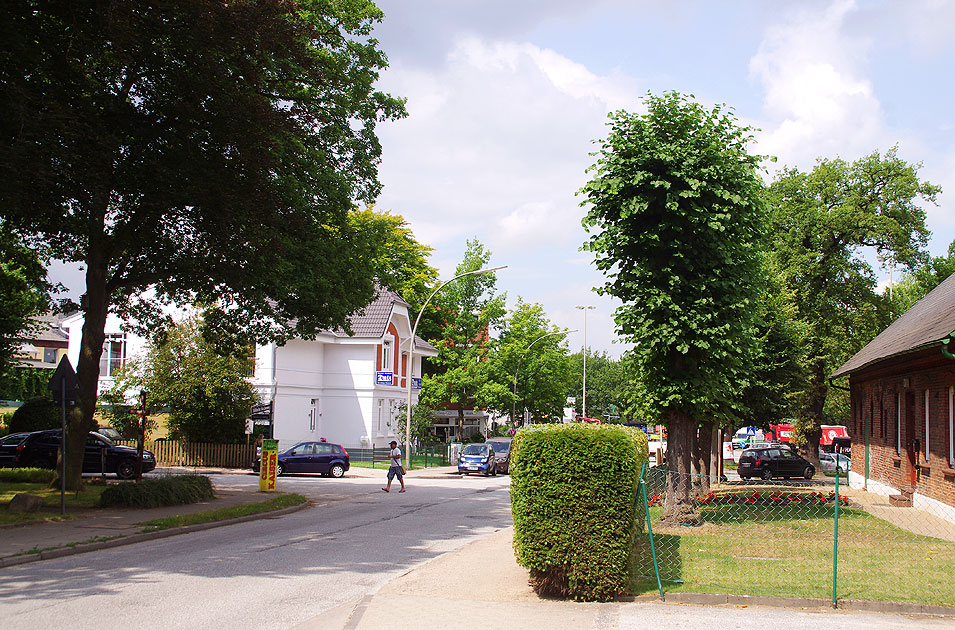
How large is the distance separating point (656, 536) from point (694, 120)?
25.9ft

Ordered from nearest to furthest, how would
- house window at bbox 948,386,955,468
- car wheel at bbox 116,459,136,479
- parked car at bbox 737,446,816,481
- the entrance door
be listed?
house window at bbox 948,386,955,468 → the entrance door → car wheel at bbox 116,459,136,479 → parked car at bbox 737,446,816,481

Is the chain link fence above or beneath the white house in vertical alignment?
beneath

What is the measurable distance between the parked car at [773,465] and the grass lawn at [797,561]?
19931 millimetres

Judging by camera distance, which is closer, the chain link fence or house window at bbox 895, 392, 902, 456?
the chain link fence

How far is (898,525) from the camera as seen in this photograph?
16047 millimetres

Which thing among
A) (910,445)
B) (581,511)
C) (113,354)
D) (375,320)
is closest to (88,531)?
(581,511)

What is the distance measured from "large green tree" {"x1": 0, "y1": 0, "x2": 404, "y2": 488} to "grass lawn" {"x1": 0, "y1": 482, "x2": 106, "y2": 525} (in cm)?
86

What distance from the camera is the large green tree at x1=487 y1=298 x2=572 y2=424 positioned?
166ft

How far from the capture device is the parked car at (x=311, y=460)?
31281 mm

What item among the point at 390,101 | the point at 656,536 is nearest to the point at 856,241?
the point at 390,101

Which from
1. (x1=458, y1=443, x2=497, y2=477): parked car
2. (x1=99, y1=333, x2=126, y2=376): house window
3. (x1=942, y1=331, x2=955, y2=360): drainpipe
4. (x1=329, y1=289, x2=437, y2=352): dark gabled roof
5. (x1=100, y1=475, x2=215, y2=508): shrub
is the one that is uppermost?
(x1=329, y1=289, x2=437, y2=352): dark gabled roof

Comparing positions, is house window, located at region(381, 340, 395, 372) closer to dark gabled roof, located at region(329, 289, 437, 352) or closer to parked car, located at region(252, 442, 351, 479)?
dark gabled roof, located at region(329, 289, 437, 352)

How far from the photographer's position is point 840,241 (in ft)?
127

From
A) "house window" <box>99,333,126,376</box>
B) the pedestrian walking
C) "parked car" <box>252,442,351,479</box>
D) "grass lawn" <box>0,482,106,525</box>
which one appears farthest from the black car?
"house window" <box>99,333,126,376</box>
